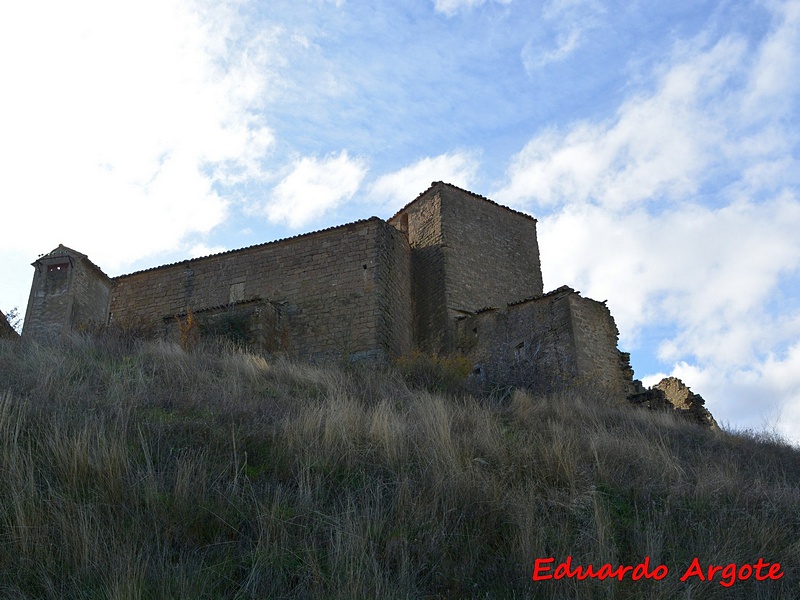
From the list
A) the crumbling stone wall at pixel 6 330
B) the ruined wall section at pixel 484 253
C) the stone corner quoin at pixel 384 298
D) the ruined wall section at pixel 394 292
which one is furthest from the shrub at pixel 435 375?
the crumbling stone wall at pixel 6 330

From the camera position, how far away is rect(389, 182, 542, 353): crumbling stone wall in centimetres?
2020

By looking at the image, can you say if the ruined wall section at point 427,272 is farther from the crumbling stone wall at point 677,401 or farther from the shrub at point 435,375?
the shrub at point 435,375

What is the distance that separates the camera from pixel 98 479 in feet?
15.9

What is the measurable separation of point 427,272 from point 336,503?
16.2 metres

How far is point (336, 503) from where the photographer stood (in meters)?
4.99

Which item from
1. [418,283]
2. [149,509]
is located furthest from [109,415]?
[418,283]

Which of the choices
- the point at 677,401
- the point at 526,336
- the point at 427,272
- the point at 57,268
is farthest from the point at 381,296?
the point at 57,268

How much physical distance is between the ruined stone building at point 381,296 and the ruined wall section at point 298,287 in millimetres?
32

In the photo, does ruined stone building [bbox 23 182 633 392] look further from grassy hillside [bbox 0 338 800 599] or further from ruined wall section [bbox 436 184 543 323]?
grassy hillside [bbox 0 338 800 599]

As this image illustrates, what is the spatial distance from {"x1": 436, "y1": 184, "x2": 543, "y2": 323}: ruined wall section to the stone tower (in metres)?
9.60

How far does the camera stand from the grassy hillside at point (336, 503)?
4070 mm

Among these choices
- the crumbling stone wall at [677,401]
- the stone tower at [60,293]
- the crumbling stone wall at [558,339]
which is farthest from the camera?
the stone tower at [60,293]

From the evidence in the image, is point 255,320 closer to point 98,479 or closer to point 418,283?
point 418,283

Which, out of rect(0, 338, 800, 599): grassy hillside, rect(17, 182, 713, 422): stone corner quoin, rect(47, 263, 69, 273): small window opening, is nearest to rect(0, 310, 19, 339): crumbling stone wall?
rect(17, 182, 713, 422): stone corner quoin
